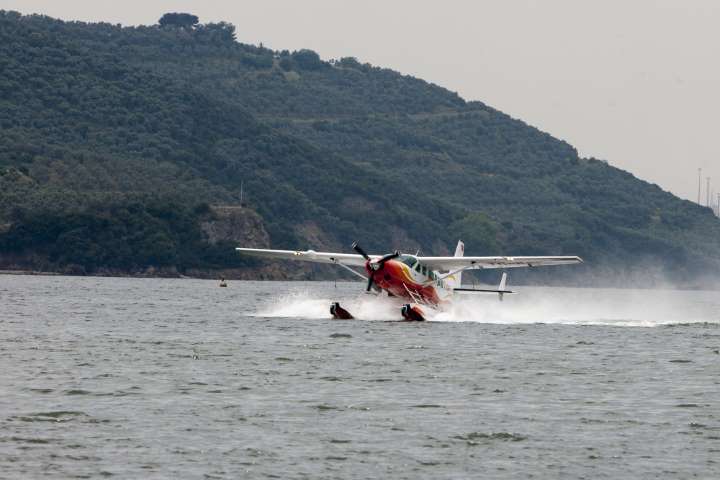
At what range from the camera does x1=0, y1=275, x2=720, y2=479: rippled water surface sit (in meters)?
18.6

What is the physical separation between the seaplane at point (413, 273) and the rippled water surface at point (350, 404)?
6.04 ft

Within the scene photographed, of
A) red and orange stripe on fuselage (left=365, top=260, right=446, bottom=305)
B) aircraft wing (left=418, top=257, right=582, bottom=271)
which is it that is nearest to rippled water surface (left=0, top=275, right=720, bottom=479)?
red and orange stripe on fuselage (left=365, top=260, right=446, bottom=305)

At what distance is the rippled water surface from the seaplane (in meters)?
1.84

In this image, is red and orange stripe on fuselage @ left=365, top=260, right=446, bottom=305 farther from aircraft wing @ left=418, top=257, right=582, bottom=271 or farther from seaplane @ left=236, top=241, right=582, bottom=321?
aircraft wing @ left=418, top=257, right=582, bottom=271

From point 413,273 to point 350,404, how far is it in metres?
20.2

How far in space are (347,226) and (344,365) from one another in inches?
5485

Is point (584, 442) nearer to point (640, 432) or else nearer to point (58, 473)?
point (640, 432)

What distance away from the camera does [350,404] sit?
941 inches

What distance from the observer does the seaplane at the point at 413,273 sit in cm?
4306

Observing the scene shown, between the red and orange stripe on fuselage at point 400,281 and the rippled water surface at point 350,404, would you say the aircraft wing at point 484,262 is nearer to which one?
the red and orange stripe on fuselage at point 400,281

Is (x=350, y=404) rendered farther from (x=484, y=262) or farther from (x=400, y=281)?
(x=484, y=262)

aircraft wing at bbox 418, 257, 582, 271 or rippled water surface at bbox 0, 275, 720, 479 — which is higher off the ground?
aircraft wing at bbox 418, 257, 582, 271

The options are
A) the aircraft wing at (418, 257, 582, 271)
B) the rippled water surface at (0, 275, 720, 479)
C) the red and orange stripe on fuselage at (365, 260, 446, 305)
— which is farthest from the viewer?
the aircraft wing at (418, 257, 582, 271)

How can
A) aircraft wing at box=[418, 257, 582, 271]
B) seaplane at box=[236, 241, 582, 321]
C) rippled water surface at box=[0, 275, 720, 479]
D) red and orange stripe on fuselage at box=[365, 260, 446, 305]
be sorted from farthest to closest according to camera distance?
aircraft wing at box=[418, 257, 582, 271], seaplane at box=[236, 241, 582, 321], red and orange stripe on fuselage at box=[365, 260, 446, 305], rippled water surface at box=[0, 275, 720, 479]
